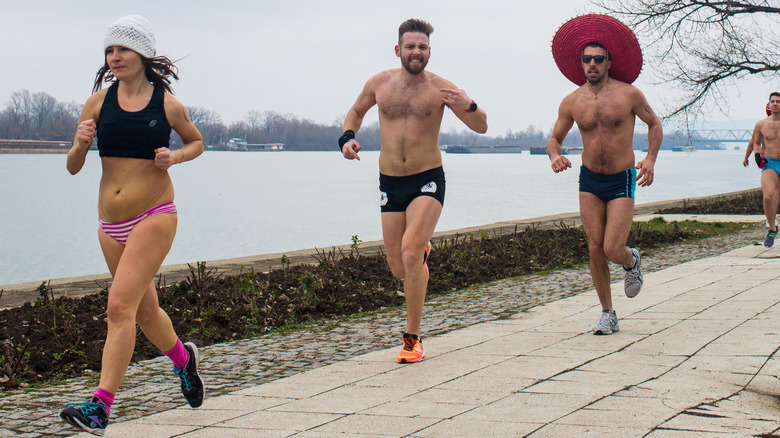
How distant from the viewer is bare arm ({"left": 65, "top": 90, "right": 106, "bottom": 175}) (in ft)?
14.0

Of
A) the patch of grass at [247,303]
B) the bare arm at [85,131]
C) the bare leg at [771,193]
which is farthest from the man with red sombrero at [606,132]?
the bare leg at [771,193]

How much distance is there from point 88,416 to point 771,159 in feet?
36.9

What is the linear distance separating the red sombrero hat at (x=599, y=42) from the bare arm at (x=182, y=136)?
3228mm

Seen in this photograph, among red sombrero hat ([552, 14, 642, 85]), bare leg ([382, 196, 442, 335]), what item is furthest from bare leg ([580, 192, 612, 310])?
bare leg ([382, 196, 442, 335])

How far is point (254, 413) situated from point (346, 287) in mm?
4283

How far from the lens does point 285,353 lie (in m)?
6.15

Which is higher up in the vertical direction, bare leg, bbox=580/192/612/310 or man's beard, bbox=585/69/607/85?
man's beard, bbox=585/69/607/85

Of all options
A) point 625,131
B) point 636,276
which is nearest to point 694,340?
point 636,276

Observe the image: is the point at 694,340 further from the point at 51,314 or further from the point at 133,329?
the point at 51,314

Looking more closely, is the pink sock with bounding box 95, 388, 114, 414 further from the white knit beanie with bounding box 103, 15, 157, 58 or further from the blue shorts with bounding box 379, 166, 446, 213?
the blue shorts with bounding box 379, 166, 446, 213

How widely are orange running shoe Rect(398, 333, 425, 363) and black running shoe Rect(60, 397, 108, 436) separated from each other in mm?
2151

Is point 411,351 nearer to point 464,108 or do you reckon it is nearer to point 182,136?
point 464,108

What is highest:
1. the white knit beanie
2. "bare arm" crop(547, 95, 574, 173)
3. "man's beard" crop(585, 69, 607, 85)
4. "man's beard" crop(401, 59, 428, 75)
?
the white knit beanie

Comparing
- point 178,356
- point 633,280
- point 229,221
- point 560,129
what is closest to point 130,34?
point 178,356
